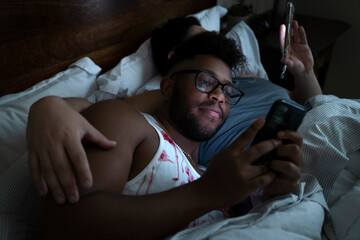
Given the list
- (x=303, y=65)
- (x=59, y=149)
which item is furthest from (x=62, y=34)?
(x=303, y=65)

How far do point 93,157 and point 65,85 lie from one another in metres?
0.57

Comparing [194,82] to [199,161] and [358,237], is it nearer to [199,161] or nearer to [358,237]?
[199,161]

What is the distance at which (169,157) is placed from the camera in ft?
2.25

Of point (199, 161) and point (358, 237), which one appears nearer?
point (358, 237)

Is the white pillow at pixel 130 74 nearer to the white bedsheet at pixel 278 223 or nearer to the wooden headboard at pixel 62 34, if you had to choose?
the wooden headboard at pixel 62 34

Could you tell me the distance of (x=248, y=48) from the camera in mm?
1768

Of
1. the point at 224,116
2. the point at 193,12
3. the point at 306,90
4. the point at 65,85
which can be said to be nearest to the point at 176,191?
the point at 224,116

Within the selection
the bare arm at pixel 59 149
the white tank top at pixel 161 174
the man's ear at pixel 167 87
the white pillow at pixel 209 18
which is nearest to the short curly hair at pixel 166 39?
the white pillow at pixel 209 18

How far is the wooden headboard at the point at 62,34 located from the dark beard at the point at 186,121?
581 millimetres

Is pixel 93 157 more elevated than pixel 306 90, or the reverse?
pixel 93 157

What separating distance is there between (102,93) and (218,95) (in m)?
0.52

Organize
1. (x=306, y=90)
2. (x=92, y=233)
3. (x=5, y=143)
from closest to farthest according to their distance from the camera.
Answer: (x=92, y=233)
(x=5, y=143)
(x=306, y=90)

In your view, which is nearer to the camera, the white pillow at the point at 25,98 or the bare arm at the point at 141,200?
the bare arm at the point at 141,200

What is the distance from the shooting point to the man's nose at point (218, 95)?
899 mm
